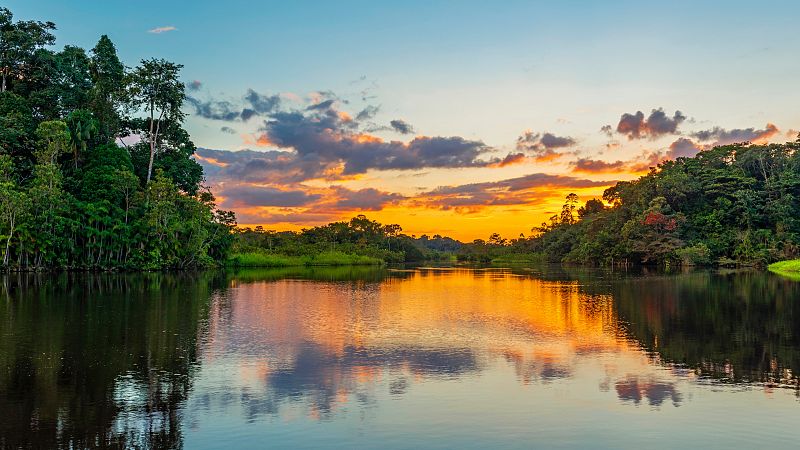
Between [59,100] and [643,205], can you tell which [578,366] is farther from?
[643,205]

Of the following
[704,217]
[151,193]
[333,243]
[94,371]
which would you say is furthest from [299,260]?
[94,371]

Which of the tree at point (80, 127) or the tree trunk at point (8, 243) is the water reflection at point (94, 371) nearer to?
the tree trunk at point (8, 243)

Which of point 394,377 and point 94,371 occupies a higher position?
point 94,371

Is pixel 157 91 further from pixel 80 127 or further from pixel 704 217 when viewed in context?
pixel 704 217

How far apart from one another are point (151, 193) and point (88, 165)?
6.23 metres

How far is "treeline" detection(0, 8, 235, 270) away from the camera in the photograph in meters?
49.0

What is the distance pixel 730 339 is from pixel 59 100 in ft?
200

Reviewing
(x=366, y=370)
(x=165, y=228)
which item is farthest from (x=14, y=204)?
(x=366, y=370)

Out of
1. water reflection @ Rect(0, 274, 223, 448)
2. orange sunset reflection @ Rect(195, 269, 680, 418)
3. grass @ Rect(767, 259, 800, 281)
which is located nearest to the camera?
water reflection @ Rect(0, 274, 223, 448)

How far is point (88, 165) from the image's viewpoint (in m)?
55.9

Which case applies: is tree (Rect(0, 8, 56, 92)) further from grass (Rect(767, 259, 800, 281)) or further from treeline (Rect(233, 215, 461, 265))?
grass (Rect(767, 259, 800, 281))

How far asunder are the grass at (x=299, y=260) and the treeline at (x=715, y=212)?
39928mm

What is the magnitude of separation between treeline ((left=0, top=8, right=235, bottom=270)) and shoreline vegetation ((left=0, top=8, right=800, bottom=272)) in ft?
0.42

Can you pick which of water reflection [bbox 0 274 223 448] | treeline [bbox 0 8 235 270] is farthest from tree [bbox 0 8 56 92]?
water reflection [bbox 0 274 223 448]
